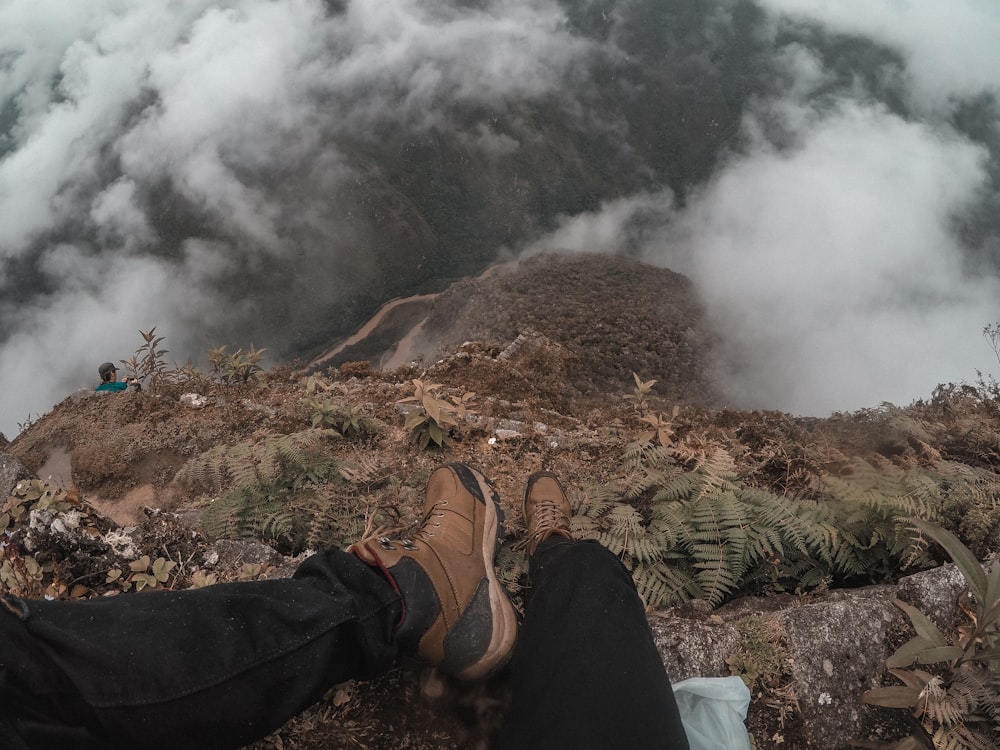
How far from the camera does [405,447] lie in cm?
694

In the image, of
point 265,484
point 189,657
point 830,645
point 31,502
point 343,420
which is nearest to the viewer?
point 189,657

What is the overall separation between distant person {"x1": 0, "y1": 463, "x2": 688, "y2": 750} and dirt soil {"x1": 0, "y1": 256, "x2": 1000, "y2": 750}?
1.35 feet

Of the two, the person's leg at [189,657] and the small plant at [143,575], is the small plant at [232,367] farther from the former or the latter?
the person's leg at [189,657]

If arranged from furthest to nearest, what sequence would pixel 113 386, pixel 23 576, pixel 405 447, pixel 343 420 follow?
pixel 113 386 < pixel 343 420 < pixel 405 447 < pixel 23 576

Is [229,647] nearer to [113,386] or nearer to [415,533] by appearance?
[415,533]

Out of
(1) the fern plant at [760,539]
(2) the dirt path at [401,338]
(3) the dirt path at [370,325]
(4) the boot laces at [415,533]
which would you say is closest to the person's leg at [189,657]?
(4) the boot laces at [415,533]

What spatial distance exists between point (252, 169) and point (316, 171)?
2412 centimetres

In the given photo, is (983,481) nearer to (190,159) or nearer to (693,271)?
(693,271)

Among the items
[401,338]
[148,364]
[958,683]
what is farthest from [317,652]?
[401,338]

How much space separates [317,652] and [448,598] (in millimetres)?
716


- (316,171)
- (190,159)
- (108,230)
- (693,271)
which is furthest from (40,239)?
(693,271)

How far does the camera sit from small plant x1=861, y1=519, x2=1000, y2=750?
253 cm

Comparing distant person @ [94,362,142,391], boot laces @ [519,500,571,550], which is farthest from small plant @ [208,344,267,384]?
boot laces @ [519,500,571,550]

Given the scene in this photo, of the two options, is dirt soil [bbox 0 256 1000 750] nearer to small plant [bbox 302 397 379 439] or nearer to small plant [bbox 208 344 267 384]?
small plant [bbox 302 397 379 439]
